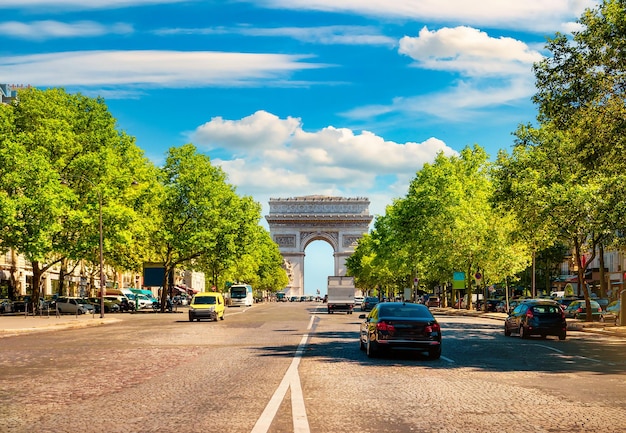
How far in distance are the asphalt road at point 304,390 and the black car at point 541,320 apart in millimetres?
7565

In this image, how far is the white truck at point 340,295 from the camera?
2638 inches

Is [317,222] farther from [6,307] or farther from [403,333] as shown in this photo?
[403,333]

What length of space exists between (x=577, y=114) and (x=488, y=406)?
20930 mm

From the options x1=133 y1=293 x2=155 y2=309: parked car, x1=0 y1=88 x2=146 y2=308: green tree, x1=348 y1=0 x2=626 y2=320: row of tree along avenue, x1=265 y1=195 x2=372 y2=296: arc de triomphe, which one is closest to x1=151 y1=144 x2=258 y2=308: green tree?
x1=0 y1=88 x2=146 y2=308: green tree

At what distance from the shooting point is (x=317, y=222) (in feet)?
545

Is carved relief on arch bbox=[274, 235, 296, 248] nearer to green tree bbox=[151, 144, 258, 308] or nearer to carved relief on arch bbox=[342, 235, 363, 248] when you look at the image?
carved relief on arch bbox=[342, 235, 363, 248]

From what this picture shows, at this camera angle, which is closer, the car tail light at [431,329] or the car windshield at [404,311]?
the car tail light at [431,329]

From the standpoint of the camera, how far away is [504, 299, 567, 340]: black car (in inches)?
1266

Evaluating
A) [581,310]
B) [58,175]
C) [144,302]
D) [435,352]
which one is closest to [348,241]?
[144,302]

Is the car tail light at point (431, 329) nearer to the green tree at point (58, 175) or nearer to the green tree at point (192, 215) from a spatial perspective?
the green tree at point (58, 175)

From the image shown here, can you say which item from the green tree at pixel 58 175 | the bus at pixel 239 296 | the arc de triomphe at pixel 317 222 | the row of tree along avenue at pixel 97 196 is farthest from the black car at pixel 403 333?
the arc de triomphe at pixel 317 222

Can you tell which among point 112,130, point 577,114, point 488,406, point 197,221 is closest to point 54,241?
point 112,130

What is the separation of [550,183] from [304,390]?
31.5m

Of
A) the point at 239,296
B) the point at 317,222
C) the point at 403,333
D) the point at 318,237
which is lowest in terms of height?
the point at 403,333
